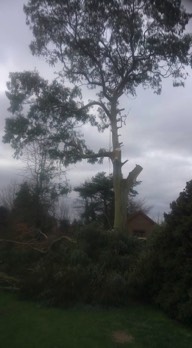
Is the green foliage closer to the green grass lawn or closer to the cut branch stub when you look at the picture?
the green grass lawn

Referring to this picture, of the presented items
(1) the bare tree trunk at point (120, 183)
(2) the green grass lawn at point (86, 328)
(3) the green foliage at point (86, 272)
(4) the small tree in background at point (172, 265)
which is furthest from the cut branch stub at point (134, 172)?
(2) the green grass lawn at point (86, 328)

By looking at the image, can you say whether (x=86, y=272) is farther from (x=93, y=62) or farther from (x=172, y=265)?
(x=93, y=62)

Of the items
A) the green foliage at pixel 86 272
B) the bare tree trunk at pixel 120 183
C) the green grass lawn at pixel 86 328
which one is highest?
the bare tree trunk at pixel 120 183

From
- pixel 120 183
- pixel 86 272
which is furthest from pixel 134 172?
pixel 86 272

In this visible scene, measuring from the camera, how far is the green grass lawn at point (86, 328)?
24.2 ft

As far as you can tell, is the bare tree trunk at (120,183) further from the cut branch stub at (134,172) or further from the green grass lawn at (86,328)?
the green grass lawn at (86,328)

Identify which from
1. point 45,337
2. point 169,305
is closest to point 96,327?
point 45,337

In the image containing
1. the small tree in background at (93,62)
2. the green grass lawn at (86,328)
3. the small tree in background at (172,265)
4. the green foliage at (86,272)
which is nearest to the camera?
the green grass lawn at (86,328)

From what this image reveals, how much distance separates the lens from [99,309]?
386 inches

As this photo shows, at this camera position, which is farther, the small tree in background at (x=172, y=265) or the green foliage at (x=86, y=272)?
the green foliage at (x=86, y=272)

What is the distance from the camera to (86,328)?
8.24m

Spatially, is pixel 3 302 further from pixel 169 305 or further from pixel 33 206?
pixel 33 206

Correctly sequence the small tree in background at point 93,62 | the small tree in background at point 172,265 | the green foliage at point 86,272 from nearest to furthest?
1. the small tree in background at point 172,265
2. the green foliage at point 86,272
3. the small tree in background at point 93,62

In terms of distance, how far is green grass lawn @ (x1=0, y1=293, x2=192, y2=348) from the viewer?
7.38 metres
